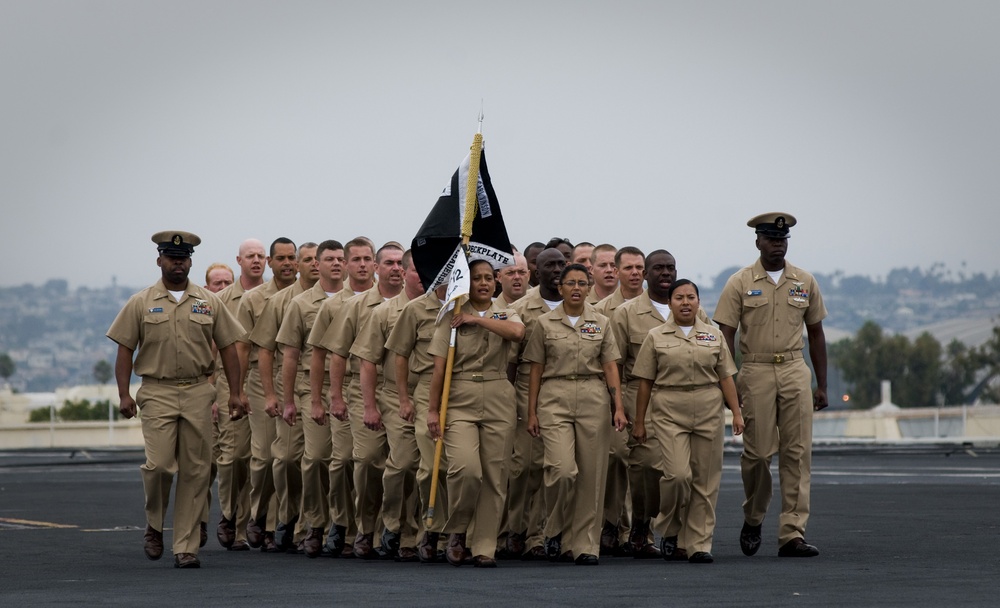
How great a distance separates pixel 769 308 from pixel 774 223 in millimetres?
670

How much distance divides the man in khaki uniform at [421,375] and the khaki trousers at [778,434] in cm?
237

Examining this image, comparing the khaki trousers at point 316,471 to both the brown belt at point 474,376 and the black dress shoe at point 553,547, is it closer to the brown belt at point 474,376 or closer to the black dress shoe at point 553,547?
the brown belt at point 474,376

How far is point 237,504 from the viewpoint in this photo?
16047 mm

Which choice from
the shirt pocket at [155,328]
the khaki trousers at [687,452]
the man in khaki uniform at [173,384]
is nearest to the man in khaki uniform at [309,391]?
the man in khaki uniform at [173,384]

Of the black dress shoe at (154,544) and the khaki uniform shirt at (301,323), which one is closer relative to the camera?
the black dress shoe at (154,544)

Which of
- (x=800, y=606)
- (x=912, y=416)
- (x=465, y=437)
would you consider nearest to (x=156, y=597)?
(x=465, y=437)

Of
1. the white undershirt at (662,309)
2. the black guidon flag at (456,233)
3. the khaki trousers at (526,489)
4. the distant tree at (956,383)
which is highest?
the distant tree at (956,383)

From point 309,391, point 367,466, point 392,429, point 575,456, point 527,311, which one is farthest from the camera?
point 309,391

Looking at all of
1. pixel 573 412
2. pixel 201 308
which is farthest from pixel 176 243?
pixel 573 412

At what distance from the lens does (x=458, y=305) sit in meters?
13.3

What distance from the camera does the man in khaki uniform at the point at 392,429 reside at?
13984 millimetres

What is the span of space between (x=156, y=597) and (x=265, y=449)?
4.85 metres

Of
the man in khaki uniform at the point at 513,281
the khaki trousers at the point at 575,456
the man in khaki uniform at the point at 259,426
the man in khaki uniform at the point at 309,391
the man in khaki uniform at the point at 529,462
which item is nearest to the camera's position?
the khaki trousers at the point at 575,456

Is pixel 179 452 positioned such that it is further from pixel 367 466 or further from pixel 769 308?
pixel 769 308
